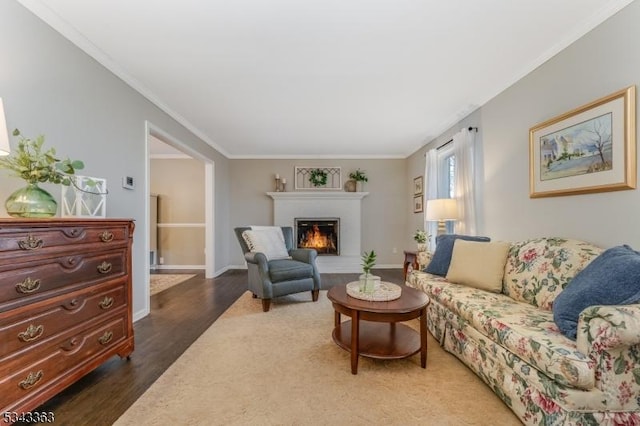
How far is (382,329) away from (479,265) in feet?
3.27

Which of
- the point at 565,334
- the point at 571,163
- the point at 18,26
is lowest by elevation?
the point at 565,334

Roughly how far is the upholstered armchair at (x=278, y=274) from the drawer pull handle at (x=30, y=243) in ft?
6.45

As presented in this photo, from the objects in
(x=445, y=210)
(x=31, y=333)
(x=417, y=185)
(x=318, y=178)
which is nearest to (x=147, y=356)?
(x=31, y=333)

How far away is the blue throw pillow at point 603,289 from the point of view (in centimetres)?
133

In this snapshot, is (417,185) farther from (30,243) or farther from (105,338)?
(30,243)

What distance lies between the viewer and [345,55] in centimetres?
237

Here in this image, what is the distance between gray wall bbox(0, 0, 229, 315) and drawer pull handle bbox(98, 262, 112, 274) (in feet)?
1.98

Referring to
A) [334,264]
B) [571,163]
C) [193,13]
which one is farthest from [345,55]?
[334,264]

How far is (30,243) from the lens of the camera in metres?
1.35

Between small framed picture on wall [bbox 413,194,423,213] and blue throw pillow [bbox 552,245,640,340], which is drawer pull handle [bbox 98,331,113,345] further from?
small framed picture on wall [bbox 413,194,423,213]

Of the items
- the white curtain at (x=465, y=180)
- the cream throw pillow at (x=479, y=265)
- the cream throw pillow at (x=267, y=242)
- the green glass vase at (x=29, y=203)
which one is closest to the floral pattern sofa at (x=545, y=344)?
the cream throw pillow at (x=479, y=265)

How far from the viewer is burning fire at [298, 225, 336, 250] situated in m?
5.79

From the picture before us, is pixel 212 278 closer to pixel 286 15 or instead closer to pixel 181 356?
pixel 181 356

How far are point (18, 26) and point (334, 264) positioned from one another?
16.0 feet
